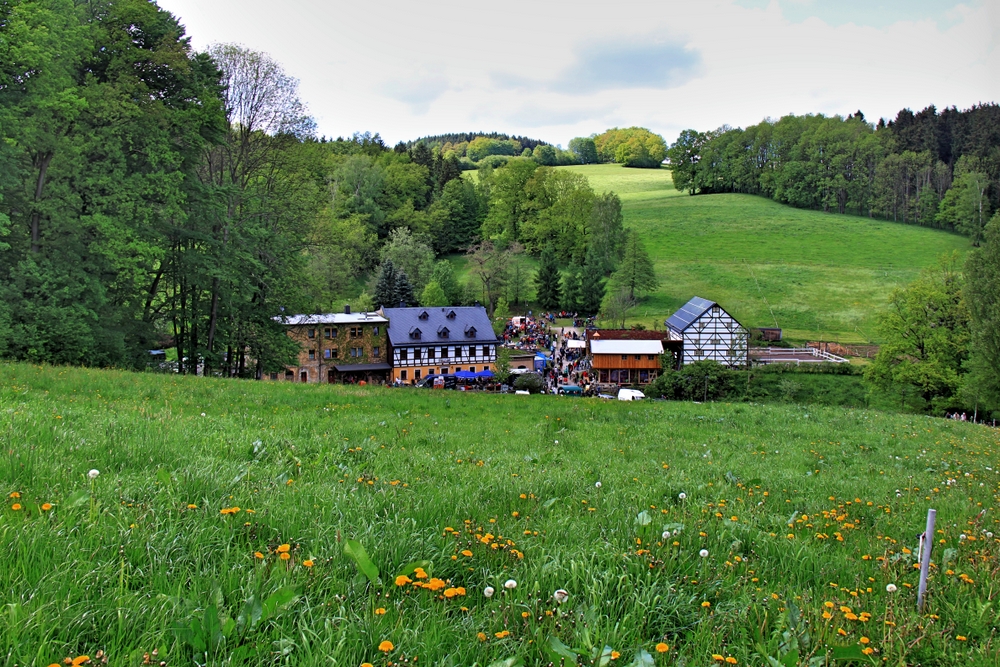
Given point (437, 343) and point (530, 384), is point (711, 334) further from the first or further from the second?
point (437, 343)

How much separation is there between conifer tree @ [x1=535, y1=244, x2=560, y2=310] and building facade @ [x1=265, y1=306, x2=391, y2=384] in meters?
30.9

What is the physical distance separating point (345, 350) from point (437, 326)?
9413mm

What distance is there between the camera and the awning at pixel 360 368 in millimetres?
58750

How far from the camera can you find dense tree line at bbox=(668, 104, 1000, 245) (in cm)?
11206

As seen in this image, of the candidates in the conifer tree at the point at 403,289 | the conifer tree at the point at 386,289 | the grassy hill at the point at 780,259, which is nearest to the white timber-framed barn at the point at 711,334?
the grassy hill at the point at 780,259

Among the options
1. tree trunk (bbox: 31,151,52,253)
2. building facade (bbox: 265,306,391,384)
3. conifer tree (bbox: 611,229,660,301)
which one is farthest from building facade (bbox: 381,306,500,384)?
tree trunk (bbox: 31,151,52,253)

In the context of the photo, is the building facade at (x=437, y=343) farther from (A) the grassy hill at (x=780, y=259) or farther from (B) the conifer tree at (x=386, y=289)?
(A) the grassy hill at (x=780, y=259)

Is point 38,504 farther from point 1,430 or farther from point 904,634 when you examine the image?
point 904,634

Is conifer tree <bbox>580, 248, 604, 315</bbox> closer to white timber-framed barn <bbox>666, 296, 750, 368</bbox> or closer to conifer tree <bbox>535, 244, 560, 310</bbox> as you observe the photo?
conifer tree <bbox>535, 244, 560, 310</bbox>

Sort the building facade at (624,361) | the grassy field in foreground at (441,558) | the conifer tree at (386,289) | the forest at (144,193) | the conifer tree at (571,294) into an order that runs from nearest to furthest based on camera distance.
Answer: the grassy field in foreground at (441,558)
the forest at (144,193)
the building facade at (624,361)
the conifer tree at (386,289)
the conifer tree at (571,294)

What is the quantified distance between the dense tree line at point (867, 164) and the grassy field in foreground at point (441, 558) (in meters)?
126

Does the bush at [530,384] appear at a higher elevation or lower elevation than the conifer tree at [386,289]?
lower

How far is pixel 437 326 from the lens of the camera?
198 feet

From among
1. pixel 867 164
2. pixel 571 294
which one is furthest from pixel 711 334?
pixel 867 164
